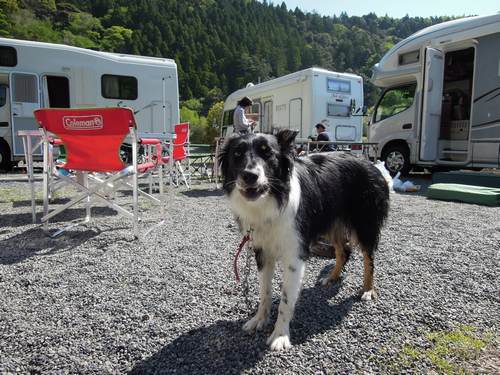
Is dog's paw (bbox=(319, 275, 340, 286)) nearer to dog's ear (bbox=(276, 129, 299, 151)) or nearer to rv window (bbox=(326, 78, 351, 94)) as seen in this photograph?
dog's ear (bbox=(276, 129, 299, 151))

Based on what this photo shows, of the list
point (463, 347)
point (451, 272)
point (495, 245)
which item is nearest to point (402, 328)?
point (463, 347)

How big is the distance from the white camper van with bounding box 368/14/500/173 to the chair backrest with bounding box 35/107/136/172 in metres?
7.71

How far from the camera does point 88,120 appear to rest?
3.83 m

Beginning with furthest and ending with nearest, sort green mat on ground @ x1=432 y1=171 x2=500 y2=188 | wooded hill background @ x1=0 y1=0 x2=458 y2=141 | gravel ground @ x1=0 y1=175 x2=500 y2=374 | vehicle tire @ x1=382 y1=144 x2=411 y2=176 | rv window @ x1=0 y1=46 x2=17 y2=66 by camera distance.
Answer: wooded hill background @ x1=0 y1=0 x2=458 y2=141 < rv window @ x1=0 y1=46 x2=17 y2=66 < vehicle tire @ x1=382 y1=144 x2=411 y2=176 < green mat on ground @ x1=432 y1=171 x2=500 y2=188 < gravel ground @ x1=0 y1=175 x2=500 y2=374

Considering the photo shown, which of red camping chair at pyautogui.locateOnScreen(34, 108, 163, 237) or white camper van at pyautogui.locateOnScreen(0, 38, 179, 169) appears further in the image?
white camper van at pyautogui.locateOnScreen(0, 38, 179, 169)

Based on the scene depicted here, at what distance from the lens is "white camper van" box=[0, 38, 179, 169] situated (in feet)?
34.6

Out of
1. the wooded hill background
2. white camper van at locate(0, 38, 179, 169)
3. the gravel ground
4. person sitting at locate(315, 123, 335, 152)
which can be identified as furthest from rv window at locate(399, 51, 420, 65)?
the wooded hill background

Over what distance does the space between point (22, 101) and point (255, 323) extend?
1119cm

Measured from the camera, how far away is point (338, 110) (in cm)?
1188

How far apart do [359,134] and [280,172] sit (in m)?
11.1

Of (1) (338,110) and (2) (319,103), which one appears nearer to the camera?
(2) (319,103)

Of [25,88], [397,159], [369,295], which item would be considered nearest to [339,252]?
[369,295]

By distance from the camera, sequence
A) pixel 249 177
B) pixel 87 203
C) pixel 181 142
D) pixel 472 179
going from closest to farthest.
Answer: pixel 249 177
pixel 87 203
pixel 472 179
pixel 181 142

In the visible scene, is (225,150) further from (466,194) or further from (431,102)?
(431,102)
